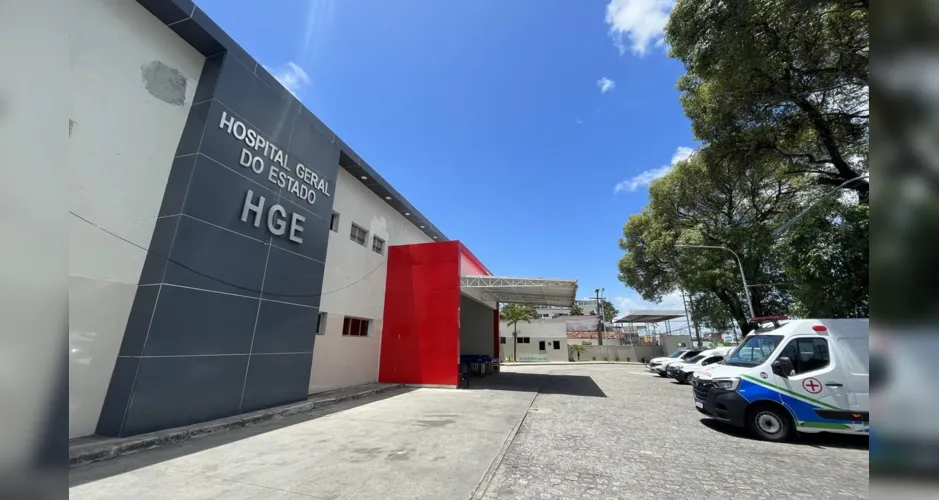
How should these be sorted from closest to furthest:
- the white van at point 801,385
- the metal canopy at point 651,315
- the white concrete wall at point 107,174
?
the white concrete wall at point 107,174 < the white van at point 801,385 < the metal canopy at point 651,315

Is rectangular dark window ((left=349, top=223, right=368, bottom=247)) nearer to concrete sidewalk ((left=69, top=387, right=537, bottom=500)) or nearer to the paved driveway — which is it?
the paved driveway

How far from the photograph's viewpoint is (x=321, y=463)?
210 inches

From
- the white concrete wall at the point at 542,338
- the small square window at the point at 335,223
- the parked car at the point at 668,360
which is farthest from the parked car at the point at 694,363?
the white concrete wall at the point at 542,338

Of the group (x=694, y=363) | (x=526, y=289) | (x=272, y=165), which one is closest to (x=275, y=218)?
(x=272, y=165)

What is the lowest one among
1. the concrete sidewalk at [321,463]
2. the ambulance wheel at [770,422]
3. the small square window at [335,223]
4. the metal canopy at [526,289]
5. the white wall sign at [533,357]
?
the concrete sidewalk at [321,463]

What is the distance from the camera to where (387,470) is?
16.8 ft

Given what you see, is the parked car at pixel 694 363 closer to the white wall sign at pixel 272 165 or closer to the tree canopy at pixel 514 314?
the white wall sign at pixel 272 165

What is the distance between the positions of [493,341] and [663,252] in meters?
11.1

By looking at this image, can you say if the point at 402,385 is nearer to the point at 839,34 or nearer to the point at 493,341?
the point at 493,341

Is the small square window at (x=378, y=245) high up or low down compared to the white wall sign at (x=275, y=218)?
up

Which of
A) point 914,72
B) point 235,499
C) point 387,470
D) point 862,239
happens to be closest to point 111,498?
point 235,499

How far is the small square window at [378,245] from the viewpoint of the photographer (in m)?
14.8

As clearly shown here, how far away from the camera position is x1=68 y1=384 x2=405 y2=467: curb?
17.4 feet

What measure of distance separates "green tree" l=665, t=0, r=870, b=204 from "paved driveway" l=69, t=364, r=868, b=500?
9.27 m
